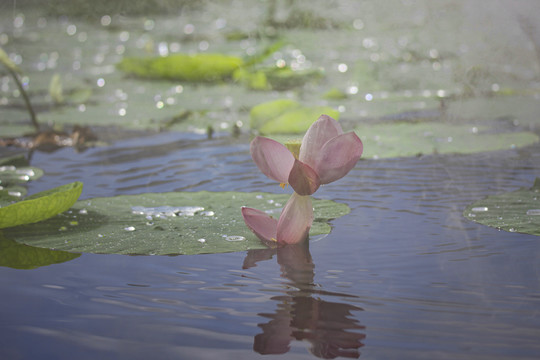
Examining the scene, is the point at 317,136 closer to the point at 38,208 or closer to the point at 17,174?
the point at 38,208

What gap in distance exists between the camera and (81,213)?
121 cm

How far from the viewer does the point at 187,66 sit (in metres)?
3.30

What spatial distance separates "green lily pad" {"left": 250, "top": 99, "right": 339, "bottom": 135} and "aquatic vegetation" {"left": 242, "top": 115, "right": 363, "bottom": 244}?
1030 millimetres

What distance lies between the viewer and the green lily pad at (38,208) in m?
1.07

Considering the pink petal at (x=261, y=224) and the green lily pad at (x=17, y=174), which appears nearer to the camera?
the pink petal at (x=261, y=224)

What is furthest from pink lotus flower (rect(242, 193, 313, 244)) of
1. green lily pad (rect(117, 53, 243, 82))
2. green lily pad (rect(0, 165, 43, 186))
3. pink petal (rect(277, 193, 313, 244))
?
green lily pad (rect(117, 53, 243, 82))

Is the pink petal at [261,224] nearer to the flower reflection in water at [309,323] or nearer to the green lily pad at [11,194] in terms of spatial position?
the flower reflection in water at [309,323]

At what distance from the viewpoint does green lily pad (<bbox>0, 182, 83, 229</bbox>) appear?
107cm

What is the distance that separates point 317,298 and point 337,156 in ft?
0.74

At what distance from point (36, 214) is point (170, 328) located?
450 millimetres

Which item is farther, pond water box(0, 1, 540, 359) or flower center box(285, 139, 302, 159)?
flower center box(285, 139, 302, 159)

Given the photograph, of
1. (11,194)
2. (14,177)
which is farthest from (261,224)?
(14,177)

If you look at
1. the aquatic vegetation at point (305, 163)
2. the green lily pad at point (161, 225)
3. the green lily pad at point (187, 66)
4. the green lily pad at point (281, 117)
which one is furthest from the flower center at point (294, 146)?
the green lily pad at point (187, 66)

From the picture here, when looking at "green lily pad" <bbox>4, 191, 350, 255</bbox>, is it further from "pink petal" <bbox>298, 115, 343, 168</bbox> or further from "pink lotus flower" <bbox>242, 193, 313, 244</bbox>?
"pink petal" <bbox>298, 115, 343, 168</bbox>
